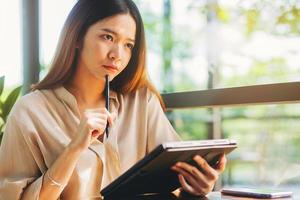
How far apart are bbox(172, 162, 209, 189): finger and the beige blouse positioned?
0.99ft

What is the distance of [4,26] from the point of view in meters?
2.50

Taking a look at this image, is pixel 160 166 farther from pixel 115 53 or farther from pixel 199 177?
pixel 115 53

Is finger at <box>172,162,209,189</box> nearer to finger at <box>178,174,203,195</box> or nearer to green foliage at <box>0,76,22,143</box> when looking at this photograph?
finger at <box>178,174,203,195</box>

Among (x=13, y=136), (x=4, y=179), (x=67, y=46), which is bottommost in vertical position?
(x=4, y=179)

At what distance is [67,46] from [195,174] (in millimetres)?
566

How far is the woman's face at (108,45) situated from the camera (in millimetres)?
1368

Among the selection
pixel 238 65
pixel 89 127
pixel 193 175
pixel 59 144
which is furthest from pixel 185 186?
pixel 238 65

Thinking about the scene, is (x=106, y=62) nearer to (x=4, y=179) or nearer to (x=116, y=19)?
(x=116, y=19)

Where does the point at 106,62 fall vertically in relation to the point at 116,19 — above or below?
below

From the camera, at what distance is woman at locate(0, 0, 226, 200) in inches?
48.3

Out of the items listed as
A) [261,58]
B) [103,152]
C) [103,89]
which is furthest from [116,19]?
[261,58]

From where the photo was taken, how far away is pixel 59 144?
135cm

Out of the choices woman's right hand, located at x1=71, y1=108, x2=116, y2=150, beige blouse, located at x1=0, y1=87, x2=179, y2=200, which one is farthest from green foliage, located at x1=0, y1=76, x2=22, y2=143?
woman's right hand, located at x1=71, y1=108, x2=116, y2=150

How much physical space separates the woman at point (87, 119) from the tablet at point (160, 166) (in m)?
0.04
